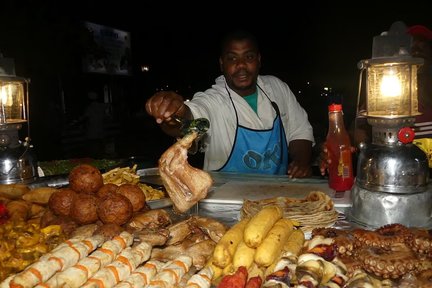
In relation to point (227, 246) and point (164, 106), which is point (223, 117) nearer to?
point (164, 106)

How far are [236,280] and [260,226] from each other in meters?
0.40

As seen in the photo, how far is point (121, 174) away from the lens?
3.33 m

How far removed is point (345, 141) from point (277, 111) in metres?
1.72

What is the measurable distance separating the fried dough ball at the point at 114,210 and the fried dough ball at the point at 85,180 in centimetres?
28

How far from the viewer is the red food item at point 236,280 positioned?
5.83 feet

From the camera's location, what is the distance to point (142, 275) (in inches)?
76.5

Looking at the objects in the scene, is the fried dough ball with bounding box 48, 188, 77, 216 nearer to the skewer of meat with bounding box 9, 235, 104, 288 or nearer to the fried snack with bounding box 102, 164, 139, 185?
the skewer of meat with bounding box 9, 235, 104, 288

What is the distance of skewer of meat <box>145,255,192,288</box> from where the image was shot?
1863 mm

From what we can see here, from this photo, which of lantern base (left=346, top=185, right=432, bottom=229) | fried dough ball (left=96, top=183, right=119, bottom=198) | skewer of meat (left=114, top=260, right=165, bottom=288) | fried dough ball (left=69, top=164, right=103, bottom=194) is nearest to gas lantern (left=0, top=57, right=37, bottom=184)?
fried dough ball (left=69, top=164, right=103, bottom=194)

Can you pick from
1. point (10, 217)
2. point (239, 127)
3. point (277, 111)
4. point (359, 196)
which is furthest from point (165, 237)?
point (277, 111)

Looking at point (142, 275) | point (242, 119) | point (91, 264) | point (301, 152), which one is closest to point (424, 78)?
point (301, 152)

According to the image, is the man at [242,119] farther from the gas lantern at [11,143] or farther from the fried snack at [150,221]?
the fried snack at [150,221]

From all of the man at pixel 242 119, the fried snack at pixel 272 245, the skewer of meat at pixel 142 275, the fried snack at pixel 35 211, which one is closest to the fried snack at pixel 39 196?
the fried snack at pixel 35 211

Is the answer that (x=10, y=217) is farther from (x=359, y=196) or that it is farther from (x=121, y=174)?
(x=359, y=196)
